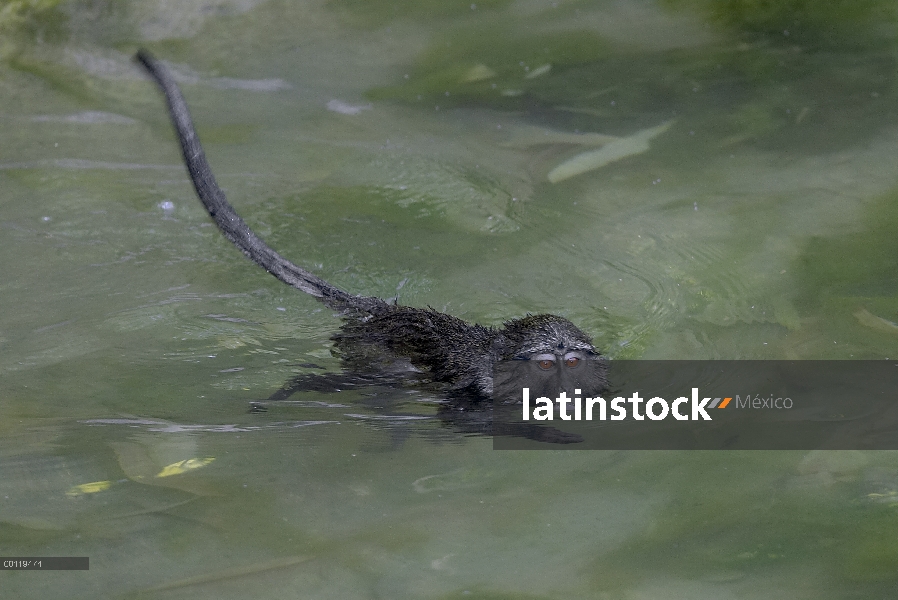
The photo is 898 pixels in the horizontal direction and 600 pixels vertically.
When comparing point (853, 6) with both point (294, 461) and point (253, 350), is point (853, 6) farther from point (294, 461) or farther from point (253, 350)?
point (294, 461)

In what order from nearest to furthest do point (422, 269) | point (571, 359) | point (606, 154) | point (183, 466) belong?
1. point (183, 466)
2. point (571, 359)
3. point (422, 269)
4. point (606, 154)

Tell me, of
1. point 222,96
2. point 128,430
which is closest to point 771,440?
point 128,430

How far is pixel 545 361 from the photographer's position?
5.00 meters

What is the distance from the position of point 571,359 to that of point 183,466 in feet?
6.53

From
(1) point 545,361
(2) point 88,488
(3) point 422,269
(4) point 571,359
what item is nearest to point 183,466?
(2) point 88,488

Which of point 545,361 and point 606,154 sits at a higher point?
point 606,154

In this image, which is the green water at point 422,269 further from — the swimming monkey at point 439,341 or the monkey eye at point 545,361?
the monkey eye at point 545,361

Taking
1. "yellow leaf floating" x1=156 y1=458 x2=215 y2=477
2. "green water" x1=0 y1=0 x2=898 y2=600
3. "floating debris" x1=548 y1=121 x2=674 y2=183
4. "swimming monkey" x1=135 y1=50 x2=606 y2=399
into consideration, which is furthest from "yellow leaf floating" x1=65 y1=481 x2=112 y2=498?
"floating debris" x1=548 y1=121 x2=674 y2=183

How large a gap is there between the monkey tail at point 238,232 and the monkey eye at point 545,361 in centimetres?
122

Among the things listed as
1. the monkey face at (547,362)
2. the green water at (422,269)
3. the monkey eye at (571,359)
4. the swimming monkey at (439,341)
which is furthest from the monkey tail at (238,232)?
the monkey eye at (571,359)

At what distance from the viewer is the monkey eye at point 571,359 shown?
16.3 ft

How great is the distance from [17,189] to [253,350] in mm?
3038

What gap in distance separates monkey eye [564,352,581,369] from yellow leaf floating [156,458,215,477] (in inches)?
72.2

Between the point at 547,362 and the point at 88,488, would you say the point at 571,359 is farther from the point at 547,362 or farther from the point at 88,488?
the point at 88,488
